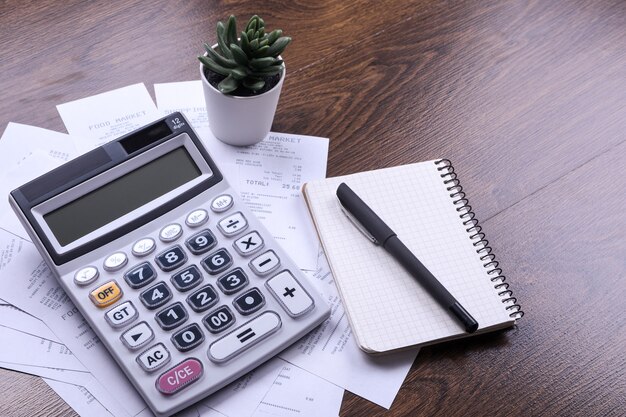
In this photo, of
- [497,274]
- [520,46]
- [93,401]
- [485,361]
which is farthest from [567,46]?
[93,401]

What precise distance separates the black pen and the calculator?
99 millimetres

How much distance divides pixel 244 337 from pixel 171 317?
8 centimetres

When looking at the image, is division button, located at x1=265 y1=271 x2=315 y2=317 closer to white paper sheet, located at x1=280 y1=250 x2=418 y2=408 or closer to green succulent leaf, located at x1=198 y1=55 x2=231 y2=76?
white paper sheet, located at x1=280 y1=250 x2=418 y2=408

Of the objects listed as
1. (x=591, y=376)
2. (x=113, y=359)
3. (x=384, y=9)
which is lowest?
(x=591, y=376)

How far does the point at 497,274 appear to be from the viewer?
84 cm

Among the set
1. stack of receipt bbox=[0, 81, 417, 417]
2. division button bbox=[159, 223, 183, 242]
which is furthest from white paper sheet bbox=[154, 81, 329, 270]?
division button bbox=[159, 223, 183, 242]

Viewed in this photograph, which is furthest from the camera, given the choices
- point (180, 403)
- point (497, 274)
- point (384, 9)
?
point (384, 9)

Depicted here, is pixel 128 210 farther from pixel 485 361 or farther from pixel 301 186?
pixel 485 361

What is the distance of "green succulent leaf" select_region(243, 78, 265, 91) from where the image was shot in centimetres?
81

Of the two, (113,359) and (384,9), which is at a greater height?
(384,9)

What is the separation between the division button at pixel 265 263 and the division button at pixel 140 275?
0.10m

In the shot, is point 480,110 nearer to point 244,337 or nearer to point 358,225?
point 358,225

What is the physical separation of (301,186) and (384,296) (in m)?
0.18

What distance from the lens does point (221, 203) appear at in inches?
32.0
